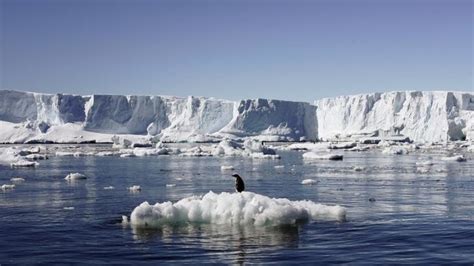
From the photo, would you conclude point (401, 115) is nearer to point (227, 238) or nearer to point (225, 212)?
point (225, 212)

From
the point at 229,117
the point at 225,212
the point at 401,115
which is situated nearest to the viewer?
the point at 225,212

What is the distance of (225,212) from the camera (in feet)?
50.3

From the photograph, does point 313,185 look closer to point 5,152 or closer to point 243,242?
point 243,242

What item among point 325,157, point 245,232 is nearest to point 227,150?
point 325,157

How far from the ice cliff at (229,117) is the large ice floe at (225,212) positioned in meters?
86.7

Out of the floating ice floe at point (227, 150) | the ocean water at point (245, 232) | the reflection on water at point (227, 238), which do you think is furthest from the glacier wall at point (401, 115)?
the reflection on water at point (227, 238)

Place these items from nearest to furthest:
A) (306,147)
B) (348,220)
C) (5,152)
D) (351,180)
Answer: (348,220) → (351,180) → (5,152) → (306,147)

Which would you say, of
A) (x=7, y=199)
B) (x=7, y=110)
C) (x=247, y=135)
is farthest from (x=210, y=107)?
(x=7, y=199)

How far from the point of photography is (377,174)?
3428 cm

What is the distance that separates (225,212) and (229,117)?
397ft

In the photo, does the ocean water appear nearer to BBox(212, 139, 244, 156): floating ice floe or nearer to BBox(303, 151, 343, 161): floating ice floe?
BBox(303, 151, 343, 161): floating ice floe

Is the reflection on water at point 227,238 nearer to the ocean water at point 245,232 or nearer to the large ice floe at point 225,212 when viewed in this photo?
the ocean water at point 245,232

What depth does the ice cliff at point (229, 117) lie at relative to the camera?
108 metres

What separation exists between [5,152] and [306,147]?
4420 cm
